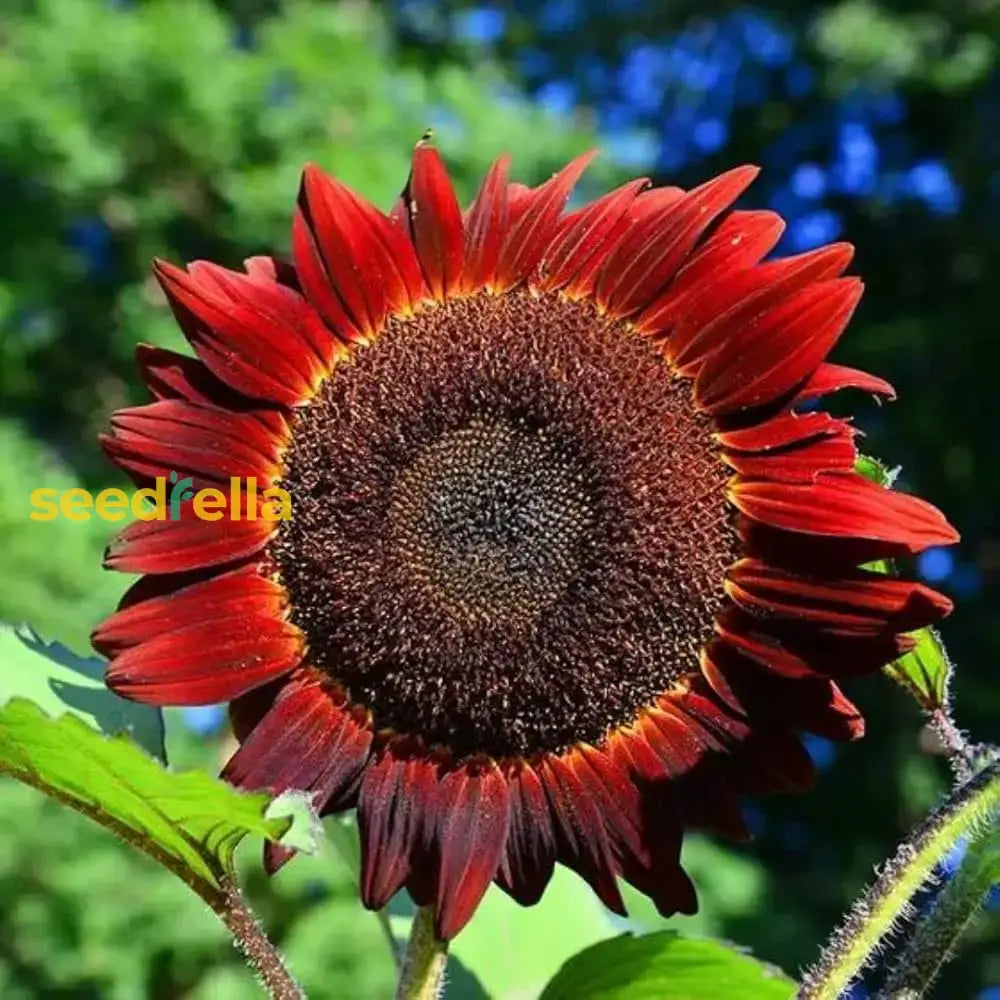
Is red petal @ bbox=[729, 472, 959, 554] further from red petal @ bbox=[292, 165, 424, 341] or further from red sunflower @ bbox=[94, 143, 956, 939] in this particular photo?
red petal @ bbox=[292, 165, 424, 341]

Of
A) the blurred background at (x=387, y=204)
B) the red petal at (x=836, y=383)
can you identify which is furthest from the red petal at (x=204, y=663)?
the blurred background at (x=387, y=204)

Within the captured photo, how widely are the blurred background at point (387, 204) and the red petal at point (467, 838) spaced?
A: 7.93 feet

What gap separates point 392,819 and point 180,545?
124 mm

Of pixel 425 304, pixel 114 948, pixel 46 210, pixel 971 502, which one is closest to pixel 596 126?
pixel 971 502

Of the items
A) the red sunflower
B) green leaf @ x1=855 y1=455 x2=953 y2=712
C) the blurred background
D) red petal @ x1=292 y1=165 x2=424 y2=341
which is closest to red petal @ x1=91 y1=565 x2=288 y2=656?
the red sunflower

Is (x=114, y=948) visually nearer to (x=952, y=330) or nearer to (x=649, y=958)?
(x=649, y=958)

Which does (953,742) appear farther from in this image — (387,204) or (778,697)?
(387,204)

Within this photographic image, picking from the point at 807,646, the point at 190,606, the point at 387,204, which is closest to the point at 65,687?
the point at 190,606

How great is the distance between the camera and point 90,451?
522cm

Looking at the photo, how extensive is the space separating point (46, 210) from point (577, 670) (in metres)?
4.73

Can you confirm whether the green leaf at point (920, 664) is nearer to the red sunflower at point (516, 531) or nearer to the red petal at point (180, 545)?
the red sunflower at point (516, 531)

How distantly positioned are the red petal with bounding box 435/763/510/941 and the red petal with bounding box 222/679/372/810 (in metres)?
0.04

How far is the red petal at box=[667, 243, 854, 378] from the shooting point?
1.87 feet

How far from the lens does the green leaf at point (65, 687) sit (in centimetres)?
58
